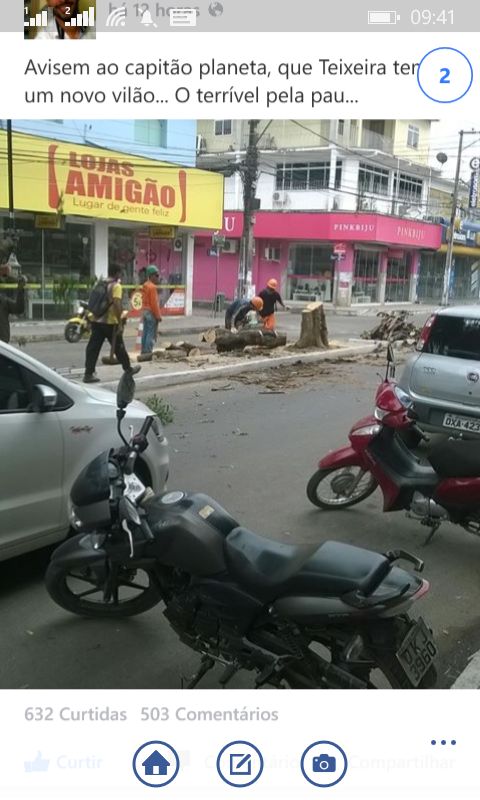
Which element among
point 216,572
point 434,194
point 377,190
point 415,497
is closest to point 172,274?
point 377,190

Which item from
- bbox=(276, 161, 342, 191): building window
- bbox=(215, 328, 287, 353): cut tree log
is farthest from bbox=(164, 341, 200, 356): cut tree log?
bbox=(276, 161, 342, 191): building window

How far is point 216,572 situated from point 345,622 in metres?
0.52

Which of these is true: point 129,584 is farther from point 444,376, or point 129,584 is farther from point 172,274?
point 172,274

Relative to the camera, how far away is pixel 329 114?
12.7 ft

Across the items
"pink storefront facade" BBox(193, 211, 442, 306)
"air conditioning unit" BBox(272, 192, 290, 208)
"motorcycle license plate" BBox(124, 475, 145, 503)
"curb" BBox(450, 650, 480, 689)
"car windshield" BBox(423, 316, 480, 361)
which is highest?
"air conditioning unit" BBox(272, 192, 290, 208)

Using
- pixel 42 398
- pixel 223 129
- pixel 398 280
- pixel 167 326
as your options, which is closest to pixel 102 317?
pixel 42 398

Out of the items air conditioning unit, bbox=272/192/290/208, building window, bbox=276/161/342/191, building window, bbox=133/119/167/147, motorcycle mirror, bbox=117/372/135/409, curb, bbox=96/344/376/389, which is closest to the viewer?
motorcycle mirror, bbox=117/372/135/409

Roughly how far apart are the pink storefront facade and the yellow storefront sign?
10.9m

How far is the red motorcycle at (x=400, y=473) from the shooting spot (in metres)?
4.36

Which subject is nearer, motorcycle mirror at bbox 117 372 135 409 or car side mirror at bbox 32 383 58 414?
motorcycle mirror at bbox 117 372 135 409

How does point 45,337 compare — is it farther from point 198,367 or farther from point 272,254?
point 272,254

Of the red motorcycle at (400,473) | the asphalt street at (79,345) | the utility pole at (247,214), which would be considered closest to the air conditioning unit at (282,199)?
the asphalt street at (79,345)

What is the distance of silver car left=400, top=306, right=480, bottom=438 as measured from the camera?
6.49 m

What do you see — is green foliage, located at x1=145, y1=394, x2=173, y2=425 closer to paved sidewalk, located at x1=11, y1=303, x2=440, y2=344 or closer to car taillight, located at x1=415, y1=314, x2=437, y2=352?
car taillight, located at x1=415, y1=314, x2=437, y2=352
